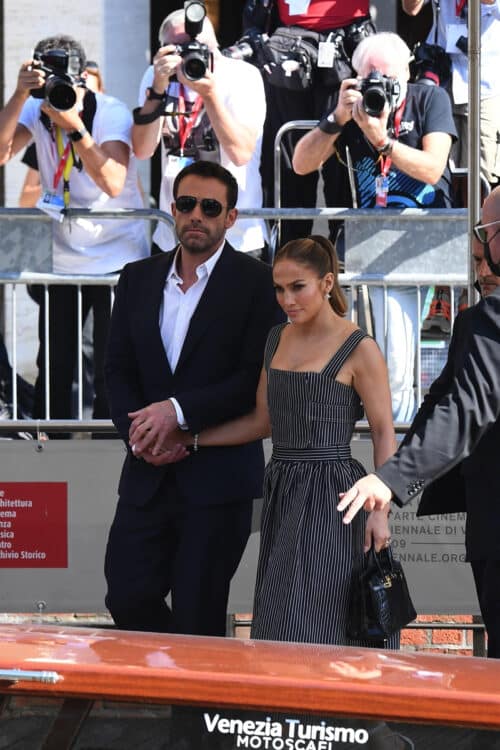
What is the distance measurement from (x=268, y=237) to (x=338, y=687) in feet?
14.2

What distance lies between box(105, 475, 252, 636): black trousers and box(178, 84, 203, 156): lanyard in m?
2.23

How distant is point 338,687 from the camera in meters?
2.20

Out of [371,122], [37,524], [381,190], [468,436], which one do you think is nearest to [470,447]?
[468,436]

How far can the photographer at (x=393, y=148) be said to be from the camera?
594 cm

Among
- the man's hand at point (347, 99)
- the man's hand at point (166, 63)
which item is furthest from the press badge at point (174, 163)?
the man's hand at point (347, 99)

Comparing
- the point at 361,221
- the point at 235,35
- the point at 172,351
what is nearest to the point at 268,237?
the point at 361,221

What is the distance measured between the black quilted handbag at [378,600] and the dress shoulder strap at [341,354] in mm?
570

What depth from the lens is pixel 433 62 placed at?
6738 millimetres

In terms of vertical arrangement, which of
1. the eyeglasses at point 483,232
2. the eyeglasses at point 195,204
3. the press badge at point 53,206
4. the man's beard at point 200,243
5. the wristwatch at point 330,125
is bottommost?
the eyeglasses at point 483,232

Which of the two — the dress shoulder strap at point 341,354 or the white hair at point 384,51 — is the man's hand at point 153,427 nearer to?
the dress shoulder strap at point 341,354

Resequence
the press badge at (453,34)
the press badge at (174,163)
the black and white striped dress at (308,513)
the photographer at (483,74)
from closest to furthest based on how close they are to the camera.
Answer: the black and white striped dress at (308,513) < the press badge at (174,163) < the photographer at (483,74) < the press badge at (453,34)

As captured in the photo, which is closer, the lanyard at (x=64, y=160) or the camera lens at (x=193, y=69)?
the camera lens at (x=193, y=69)

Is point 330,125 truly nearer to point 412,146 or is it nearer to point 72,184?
point 412,146

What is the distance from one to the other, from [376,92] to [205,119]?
0.90 metres
